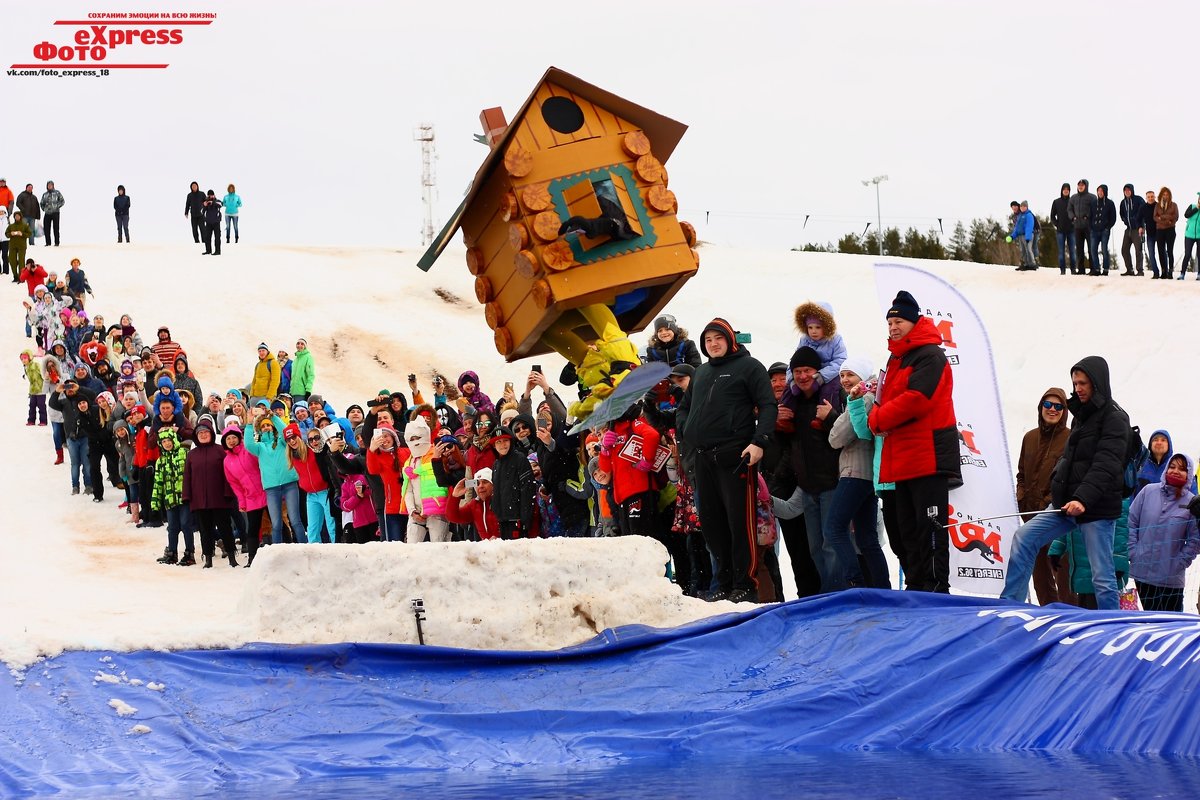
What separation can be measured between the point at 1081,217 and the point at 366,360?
40.7 feet

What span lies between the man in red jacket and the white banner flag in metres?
0.55

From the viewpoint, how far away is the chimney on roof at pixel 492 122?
40.2 ft

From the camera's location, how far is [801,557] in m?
9.62

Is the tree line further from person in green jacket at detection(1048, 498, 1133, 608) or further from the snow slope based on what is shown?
→ person in green jacket at detection(1048, 498, 1133, 608)

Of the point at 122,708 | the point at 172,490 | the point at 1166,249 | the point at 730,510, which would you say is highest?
the point at 1166,249

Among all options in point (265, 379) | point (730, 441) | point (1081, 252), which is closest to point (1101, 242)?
point (1081, 252)

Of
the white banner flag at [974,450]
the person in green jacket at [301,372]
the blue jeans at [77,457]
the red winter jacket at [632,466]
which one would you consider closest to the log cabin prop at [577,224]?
the red winter jacket at [632,466]

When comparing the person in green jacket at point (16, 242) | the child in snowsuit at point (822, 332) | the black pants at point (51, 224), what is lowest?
the child in snowsuit at point (822, 332)

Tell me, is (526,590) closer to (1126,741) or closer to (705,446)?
(705,446)

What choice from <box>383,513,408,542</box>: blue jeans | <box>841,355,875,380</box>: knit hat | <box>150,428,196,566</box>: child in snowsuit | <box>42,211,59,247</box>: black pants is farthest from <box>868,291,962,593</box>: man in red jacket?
<box>42,211,59,247</box>: black pants

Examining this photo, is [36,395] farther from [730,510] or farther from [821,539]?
[821,539]

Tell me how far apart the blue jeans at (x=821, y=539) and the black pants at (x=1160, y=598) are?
2.00 meters

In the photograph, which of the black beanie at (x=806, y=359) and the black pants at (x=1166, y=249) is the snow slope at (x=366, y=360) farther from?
the black beanie at (x=806, y=359)

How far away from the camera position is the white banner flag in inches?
337
